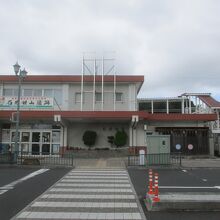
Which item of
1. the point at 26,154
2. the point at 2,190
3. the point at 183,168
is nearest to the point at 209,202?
the point at 2,190

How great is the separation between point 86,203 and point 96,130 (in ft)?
73.0

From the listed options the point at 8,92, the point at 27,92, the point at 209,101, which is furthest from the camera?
the point at 209,101

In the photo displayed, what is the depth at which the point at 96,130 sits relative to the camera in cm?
3247

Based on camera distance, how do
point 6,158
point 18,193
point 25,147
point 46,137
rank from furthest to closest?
point 46,137
point 25,147
point 6,158
point 18,193

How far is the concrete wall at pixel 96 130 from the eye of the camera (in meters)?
32.3

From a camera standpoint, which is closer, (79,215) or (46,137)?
(79,215)

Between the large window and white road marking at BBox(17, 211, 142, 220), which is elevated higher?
the large window

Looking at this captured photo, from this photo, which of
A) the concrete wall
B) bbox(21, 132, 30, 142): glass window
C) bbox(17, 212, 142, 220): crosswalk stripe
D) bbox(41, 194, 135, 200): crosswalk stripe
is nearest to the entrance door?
bbox(21, 132, 30, 142): glass window

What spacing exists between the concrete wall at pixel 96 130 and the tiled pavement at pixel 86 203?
17.4 meters

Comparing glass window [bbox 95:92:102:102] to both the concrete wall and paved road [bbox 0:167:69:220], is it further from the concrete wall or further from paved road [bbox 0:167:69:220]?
paved road [bbox 0:167:69:220]

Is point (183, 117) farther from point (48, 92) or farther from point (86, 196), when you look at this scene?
point (86, 196)

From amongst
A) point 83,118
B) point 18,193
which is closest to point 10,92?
point 83,118

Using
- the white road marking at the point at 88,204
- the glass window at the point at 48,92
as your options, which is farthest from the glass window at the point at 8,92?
the white road marking at the point at 88,204

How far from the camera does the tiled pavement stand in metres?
8.70
